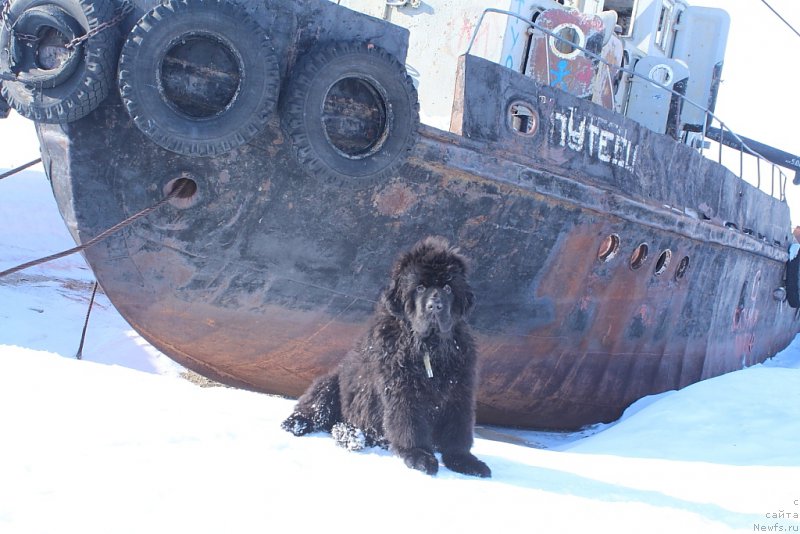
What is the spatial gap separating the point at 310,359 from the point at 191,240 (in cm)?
126

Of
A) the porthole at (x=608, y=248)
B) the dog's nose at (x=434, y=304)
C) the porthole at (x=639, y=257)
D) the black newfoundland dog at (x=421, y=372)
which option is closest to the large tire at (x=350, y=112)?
the black newfoundland dog at (x=421, y=372)

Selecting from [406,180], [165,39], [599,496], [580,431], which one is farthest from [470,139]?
[580,431]

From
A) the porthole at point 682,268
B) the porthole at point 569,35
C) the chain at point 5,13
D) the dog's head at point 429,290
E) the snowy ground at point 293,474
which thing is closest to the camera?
the snowy ground at point 293,474

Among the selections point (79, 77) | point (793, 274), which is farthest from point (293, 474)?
point (793, 274)

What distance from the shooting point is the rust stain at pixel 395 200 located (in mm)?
4598

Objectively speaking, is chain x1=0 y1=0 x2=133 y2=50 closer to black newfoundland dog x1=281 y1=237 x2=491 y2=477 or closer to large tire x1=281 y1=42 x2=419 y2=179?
large tire x1=281 y1=42 x2=419 y2=179

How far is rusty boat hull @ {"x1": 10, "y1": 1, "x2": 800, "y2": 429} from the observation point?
413 centimetres

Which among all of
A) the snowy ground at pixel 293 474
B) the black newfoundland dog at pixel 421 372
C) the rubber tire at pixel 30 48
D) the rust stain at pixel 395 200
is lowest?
the snowy ground at pixel 293 474

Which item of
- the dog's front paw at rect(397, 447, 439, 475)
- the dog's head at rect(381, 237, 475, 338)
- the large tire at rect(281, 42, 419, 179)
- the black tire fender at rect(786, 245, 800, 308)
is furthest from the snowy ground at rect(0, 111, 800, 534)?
the black tire fender at rect(786, 245, 800, 308)

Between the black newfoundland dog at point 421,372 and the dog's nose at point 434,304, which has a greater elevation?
the dog's nose at point 434,304

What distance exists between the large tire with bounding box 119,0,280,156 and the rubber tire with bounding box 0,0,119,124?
0.44ft

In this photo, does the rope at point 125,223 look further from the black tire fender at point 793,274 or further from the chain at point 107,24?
the black tire fender at point 793,274

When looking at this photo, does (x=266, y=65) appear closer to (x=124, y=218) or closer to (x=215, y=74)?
(x=215, y=74)

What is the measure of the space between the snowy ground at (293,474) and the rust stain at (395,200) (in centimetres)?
133
